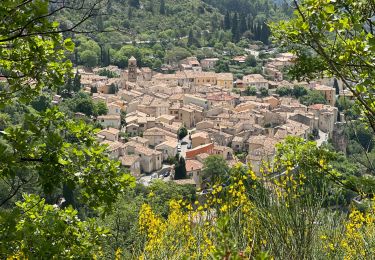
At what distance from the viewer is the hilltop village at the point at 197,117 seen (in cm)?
2520

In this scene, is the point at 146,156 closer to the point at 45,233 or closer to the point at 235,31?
the point at 45,233

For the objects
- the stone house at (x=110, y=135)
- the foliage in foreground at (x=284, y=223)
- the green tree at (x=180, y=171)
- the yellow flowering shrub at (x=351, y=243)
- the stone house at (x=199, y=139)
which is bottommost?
the green tree at (x=180, y=171)

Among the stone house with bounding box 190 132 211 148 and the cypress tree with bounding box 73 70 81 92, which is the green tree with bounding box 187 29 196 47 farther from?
the stone house with bounding box 190 132 211 148

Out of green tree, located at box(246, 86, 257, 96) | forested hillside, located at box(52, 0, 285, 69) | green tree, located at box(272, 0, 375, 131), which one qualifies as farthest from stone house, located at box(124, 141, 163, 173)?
green tree, located at box(272, 0, 375, 131)

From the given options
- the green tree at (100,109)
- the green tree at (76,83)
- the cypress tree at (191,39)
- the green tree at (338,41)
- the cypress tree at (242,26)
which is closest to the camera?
the green tree at (338,41)

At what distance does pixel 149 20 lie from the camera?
56656 mm

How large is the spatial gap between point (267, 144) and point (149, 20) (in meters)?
35.4

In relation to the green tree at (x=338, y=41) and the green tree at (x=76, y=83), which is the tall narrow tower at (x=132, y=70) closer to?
the green tree at (x=76, y=83)

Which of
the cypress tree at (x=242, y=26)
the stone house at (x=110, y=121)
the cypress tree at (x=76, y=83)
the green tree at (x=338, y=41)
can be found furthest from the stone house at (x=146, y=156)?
the cypress tree at (x=242, y=26)

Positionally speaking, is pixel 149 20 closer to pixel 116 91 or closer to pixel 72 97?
pixel 116 91

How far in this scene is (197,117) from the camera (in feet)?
103

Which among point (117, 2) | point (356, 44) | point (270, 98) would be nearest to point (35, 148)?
point (356, 44)

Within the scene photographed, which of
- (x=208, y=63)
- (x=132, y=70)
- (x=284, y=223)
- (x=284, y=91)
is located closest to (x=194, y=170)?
(x=284, y=91)

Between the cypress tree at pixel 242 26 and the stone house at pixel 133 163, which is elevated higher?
the cypress tree at pixel 242 26
